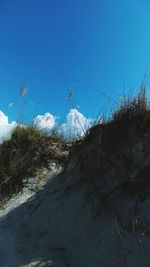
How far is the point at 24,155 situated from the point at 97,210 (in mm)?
3020

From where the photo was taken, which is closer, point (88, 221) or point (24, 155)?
point (88, 221)

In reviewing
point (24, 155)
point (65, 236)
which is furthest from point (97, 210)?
point (24, 155)

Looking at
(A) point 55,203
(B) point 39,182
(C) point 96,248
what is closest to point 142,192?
(C) point 96,248

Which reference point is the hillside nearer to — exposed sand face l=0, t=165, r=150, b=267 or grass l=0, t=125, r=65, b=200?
exposed sand face l=0, t=165, r=150, b=267

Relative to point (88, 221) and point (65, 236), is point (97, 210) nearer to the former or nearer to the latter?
point (88, 221)

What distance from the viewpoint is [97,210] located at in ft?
12.8

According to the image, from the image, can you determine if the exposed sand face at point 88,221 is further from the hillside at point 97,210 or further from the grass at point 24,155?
the grass at point 24,155

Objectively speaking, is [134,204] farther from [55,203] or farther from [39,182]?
[39,182]

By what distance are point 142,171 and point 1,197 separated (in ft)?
9.97

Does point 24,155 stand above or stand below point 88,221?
above

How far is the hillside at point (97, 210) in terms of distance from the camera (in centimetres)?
342

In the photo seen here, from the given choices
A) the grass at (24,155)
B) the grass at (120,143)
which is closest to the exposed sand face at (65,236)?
the grass at (120,143)

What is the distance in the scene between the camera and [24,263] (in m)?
3.68

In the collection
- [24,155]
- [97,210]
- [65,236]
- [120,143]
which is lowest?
[65,236]
